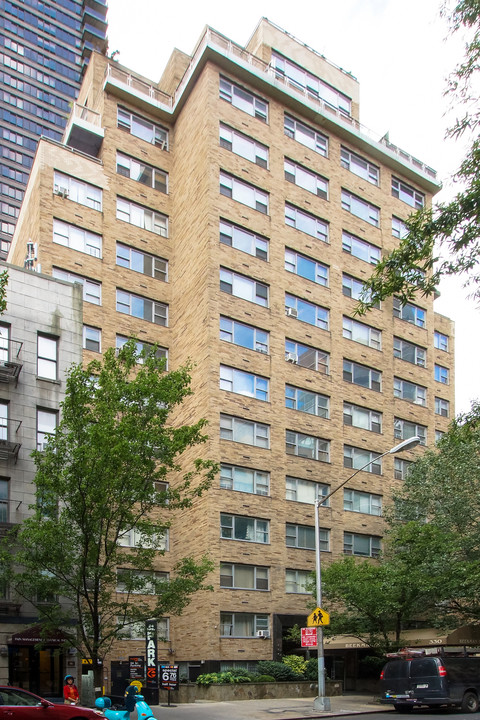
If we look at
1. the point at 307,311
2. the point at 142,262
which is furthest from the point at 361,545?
the point at 142,262

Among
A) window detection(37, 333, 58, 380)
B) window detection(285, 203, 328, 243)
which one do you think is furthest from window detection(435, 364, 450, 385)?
window detection(37, 333, 58, 380)

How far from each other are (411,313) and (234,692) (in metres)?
29.5

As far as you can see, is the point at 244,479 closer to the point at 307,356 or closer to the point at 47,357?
the point at 307,356

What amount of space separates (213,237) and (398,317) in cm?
1587

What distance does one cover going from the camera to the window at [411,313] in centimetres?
4944

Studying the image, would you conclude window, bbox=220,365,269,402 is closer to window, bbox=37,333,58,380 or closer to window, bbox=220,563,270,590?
window, bbox=220,563,270,590

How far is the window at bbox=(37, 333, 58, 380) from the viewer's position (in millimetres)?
28581

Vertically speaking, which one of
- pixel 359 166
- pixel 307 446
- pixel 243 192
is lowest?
pixel 307 446

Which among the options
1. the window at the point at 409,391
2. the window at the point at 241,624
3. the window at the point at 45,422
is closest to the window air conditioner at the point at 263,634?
the window at the point at 241,624

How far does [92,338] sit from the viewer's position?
37969mm

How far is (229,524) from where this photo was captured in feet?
119

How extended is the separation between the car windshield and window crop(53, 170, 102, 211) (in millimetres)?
27393

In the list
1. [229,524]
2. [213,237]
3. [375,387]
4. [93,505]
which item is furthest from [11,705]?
[375,387]

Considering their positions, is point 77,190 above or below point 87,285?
above
